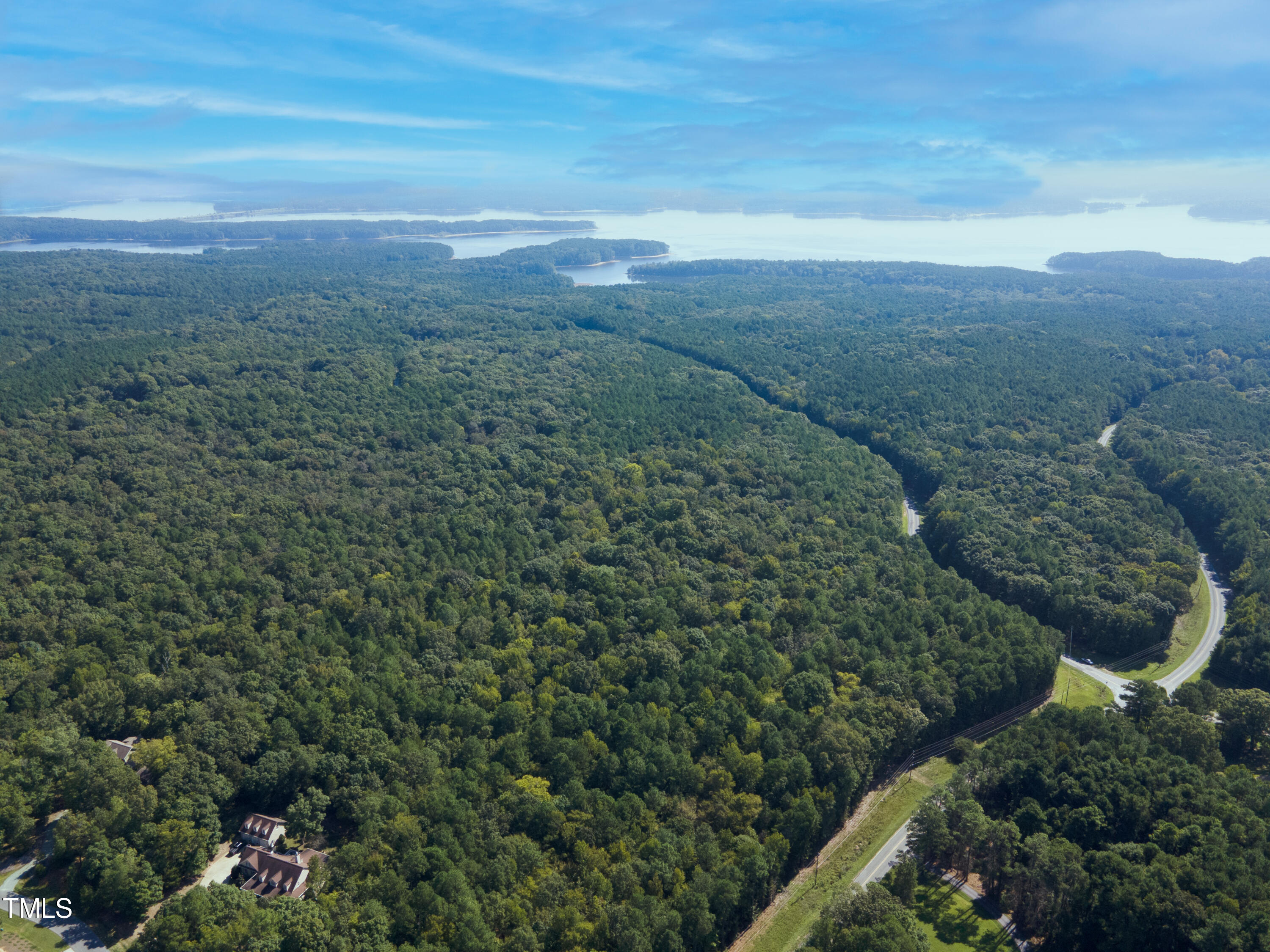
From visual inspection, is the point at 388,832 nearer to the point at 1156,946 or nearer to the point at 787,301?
the point at 1156,946

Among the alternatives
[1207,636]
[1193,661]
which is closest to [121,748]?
[1193,661]

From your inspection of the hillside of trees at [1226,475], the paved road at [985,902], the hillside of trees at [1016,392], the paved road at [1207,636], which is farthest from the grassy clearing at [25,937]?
the hillside of trees at [1226,475]

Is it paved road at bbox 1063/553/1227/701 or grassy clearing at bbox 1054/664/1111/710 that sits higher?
paved road at bbox 1063/553/1227/701

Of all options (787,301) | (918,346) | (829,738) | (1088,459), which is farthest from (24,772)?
(787,301)

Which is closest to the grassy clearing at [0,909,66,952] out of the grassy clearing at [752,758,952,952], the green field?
the grassy clearing at [752,758,952,952]

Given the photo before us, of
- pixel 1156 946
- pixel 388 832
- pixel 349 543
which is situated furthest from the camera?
pixel 349 543

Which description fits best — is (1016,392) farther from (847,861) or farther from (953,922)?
(953,922)

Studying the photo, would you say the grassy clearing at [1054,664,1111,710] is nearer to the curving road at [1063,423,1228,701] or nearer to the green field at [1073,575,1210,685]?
the green field at [1073,575,1210,685]
